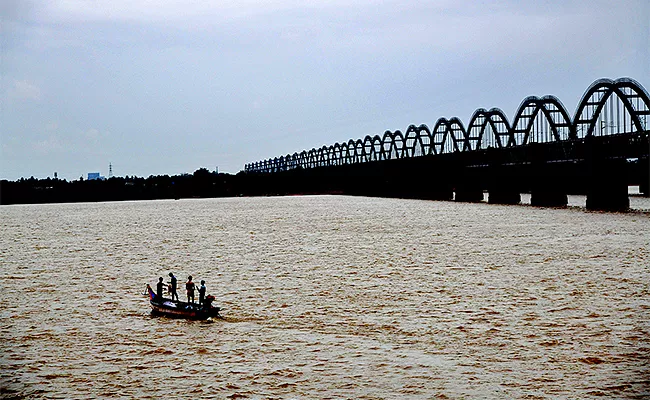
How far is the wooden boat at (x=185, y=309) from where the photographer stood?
57.9 ft

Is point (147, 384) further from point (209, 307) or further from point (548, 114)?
point (548, 114)

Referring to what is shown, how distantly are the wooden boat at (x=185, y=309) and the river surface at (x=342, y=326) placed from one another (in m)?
0.25

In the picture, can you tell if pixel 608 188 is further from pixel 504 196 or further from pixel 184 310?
pixel 184 310

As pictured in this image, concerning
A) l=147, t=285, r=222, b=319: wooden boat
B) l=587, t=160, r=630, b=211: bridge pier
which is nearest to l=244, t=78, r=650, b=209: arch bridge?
l=587, t=160, r=630, b=211: bridge pier

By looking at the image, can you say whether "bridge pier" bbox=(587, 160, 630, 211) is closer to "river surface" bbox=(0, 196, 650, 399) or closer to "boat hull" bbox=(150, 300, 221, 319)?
"river surface" bbox=(0, 196, 650, 399)

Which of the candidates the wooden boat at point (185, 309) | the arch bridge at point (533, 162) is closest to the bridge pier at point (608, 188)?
the arch bridge at point (533, 162)

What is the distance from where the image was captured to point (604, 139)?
207 feet

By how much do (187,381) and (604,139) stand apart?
55.4 m

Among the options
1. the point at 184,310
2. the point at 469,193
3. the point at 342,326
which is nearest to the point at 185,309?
the point at 184,310

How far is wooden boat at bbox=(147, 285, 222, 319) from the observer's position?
1766cm

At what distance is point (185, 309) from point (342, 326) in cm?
338

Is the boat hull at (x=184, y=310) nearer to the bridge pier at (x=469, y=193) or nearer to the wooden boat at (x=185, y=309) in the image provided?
the wooden boat at (x=185, y=309)

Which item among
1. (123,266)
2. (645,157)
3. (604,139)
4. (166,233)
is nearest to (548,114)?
(604,139)

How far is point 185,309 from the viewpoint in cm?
1786
